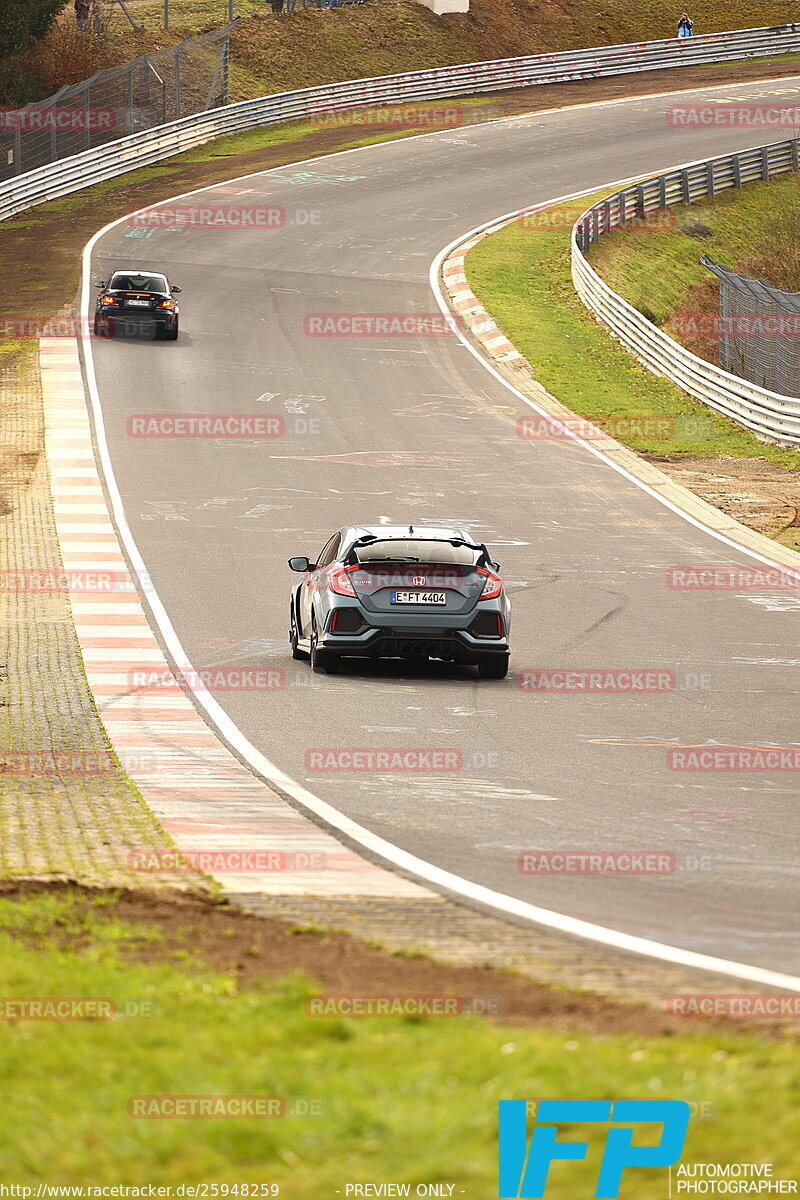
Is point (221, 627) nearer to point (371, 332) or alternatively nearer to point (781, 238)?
point (371, 332)

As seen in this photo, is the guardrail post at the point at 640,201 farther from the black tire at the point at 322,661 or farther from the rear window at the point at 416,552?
the black tire at the point at 322,661

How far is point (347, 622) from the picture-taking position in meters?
15.0

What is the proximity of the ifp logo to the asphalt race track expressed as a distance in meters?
2.28

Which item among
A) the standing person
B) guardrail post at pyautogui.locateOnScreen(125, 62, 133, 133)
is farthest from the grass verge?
the standing person

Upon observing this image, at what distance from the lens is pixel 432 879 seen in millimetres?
8453

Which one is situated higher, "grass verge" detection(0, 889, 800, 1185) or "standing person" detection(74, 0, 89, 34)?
"standing person" detection(74, 0, 89, 34)

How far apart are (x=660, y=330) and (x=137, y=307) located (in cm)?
1352

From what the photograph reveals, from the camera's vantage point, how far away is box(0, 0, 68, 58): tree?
54969 mm

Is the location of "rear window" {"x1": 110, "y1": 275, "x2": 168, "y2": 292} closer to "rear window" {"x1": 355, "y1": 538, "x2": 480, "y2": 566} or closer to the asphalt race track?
the asphalt race track

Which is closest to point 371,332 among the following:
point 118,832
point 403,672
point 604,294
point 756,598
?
point 604,294

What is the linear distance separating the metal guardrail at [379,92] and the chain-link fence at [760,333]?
2485cm

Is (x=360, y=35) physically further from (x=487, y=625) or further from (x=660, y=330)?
(x=487, y=625)

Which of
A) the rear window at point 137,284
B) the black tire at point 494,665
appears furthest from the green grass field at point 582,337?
the black tire at point 494,665

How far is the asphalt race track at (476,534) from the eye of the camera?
31.0 ft
